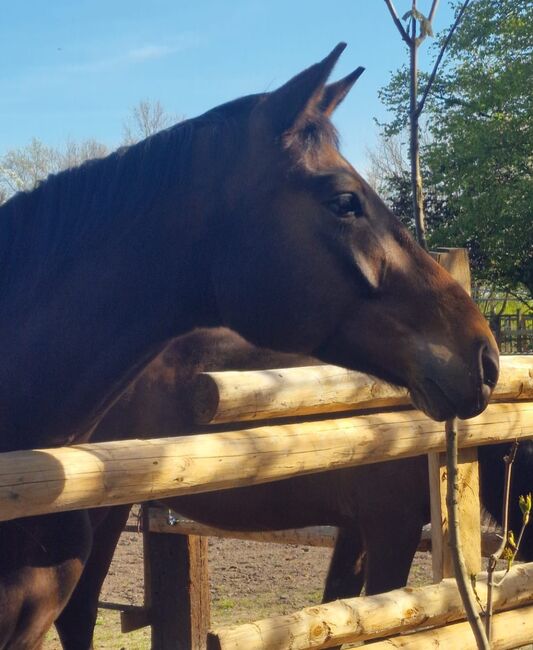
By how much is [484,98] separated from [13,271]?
83.2 ft

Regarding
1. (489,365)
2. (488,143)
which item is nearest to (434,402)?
(489,365)

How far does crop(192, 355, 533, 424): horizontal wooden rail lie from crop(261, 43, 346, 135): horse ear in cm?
84

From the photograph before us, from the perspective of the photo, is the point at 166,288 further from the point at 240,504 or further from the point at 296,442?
the point at 240,504

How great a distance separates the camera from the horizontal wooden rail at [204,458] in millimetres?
1666

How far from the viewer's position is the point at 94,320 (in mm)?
2441

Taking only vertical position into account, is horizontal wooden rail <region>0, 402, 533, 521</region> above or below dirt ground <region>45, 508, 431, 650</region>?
above

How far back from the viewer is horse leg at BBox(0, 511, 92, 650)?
93.7 inches

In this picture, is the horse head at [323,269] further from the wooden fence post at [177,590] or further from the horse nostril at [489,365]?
the wooden fence post at [177,590]

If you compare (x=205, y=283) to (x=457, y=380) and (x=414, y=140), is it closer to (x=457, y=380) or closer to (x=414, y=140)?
(x=457, y=380)

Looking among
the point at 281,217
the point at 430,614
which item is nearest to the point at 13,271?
the point at 281,217

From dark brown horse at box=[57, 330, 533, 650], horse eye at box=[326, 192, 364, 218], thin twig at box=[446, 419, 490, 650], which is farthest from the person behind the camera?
dark brown horse at box=[57, 330, 533, 650]

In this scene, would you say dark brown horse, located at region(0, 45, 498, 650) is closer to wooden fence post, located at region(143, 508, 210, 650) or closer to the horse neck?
the horse neck

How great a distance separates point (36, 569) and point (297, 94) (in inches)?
65.4

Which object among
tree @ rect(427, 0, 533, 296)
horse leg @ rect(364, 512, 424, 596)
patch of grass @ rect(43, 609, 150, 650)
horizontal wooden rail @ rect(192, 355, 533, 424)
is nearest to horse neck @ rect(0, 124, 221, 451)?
horizontal wooden rail @ rect(192, 355, 533, 424)
